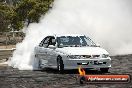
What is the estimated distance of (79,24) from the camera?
100.0 feet

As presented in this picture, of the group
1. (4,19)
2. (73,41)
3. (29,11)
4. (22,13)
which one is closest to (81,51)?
(73,41)

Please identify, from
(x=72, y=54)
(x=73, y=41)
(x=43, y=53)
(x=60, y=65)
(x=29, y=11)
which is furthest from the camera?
(x=29, y=11)

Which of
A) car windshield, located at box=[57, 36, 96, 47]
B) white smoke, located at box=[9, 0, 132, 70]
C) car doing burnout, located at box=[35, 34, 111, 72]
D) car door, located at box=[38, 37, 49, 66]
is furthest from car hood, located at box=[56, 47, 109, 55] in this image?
white smoke, located at box=[9, 0, 132, 70]

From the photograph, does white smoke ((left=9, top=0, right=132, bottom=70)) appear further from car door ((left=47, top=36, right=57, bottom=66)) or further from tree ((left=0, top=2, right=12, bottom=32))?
tree ((left=0, top=2, right=12, bottom=32))

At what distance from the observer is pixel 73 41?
1802 cm

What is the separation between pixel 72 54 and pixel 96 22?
585 inches

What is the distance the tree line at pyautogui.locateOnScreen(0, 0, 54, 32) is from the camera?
194 ft

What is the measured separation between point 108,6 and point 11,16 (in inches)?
1175

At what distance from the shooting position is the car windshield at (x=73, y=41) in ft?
58.3

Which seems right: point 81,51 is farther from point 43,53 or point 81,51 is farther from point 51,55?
point 43,53

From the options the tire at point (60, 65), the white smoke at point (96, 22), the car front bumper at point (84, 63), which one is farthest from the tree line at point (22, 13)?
the car front bumper at point (84, 63)

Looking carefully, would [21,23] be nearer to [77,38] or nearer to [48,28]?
[48,28]

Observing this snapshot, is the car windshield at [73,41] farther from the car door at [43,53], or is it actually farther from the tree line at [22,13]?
the tree line at [22,13]

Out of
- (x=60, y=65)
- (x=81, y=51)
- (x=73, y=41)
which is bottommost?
(x=60, y=65)
